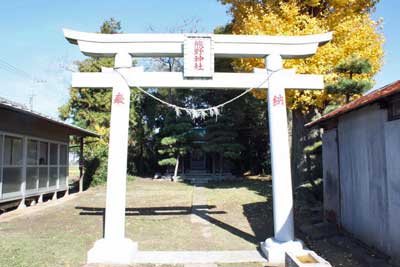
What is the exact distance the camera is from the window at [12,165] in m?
10.2

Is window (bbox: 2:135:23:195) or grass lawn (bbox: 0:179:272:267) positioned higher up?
window (bbox: 2:135:23:195)

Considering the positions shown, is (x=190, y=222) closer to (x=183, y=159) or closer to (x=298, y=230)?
(x=298, y=230)

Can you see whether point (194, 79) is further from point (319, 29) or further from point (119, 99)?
point (319, 29)

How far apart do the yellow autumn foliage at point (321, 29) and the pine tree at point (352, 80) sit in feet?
2.59

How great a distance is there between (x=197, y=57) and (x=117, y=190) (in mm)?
3001

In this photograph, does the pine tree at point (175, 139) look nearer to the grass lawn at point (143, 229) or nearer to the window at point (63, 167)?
the window at point (63, 167)

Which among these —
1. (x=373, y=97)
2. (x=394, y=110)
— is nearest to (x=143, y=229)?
(x=373, y=97)

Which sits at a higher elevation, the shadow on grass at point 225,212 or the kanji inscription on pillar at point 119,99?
the kanji inscription on pillar at point 119,99

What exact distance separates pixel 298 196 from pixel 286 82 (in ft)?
19.2

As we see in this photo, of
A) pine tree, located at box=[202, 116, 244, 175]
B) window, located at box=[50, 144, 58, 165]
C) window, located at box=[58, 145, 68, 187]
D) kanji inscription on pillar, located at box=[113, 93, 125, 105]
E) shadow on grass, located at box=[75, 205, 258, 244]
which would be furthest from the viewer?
pine tree, located at box=[202, 116, 244, 175]

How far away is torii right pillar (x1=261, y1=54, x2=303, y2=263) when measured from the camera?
241 inches

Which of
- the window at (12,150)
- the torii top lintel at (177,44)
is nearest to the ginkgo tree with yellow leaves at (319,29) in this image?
the torii top lintel at (177,44)

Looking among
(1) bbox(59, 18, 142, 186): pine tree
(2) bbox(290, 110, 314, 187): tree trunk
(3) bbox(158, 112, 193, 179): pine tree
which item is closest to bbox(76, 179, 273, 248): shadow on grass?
(2) bbox(290, 110, 314, 187): tree trunk

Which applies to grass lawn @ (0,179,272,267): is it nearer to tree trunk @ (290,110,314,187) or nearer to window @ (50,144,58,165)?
tree trunk @ (290,110,314,187)
